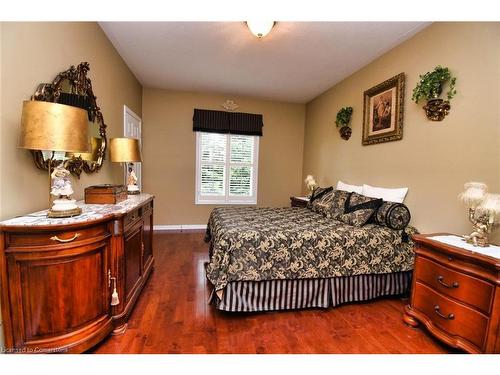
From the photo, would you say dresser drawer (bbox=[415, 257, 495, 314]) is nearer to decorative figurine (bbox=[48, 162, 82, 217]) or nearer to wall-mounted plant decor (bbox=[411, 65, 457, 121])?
wall-mounted plant decor (bbox=[411, 65, 457, 121])

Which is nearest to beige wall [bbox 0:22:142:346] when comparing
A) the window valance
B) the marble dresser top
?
the marble dresser top

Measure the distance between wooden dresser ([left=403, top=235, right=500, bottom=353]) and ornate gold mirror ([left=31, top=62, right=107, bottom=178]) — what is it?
2.78 meters

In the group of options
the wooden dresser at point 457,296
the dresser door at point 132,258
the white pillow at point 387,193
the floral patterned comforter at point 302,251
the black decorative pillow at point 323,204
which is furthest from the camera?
the black decorative pillow at point 323,204

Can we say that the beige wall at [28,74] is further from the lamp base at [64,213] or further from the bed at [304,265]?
the bed at [304,265]

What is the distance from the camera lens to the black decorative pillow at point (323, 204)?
9.48 feet

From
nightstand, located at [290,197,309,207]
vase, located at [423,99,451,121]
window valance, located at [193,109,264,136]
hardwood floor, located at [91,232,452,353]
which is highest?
window valance, located at [193,109,264,136]

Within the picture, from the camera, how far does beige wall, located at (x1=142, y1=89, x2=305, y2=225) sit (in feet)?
14.4

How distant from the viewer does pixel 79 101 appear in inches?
78.2

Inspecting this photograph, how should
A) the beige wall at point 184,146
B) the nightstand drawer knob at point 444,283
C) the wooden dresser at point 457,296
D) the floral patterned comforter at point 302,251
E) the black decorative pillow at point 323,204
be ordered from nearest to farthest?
the wooden dresser at point 457,296 → the nightstand drawer knob at point 444,283 → the floral patterned comforter at point 302,251 → the black decorative pillow at point 323,204 → the beige wall at point 184,146

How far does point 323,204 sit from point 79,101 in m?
2.82

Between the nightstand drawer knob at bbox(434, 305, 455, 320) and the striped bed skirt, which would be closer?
the nightstand drawer knob at bbox(434, 305, 455, 320)

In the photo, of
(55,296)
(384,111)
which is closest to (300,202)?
(384,111)

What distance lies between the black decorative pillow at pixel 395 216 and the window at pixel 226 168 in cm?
293

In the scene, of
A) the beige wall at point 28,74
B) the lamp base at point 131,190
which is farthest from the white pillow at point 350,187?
the beige wall at point 28,74
